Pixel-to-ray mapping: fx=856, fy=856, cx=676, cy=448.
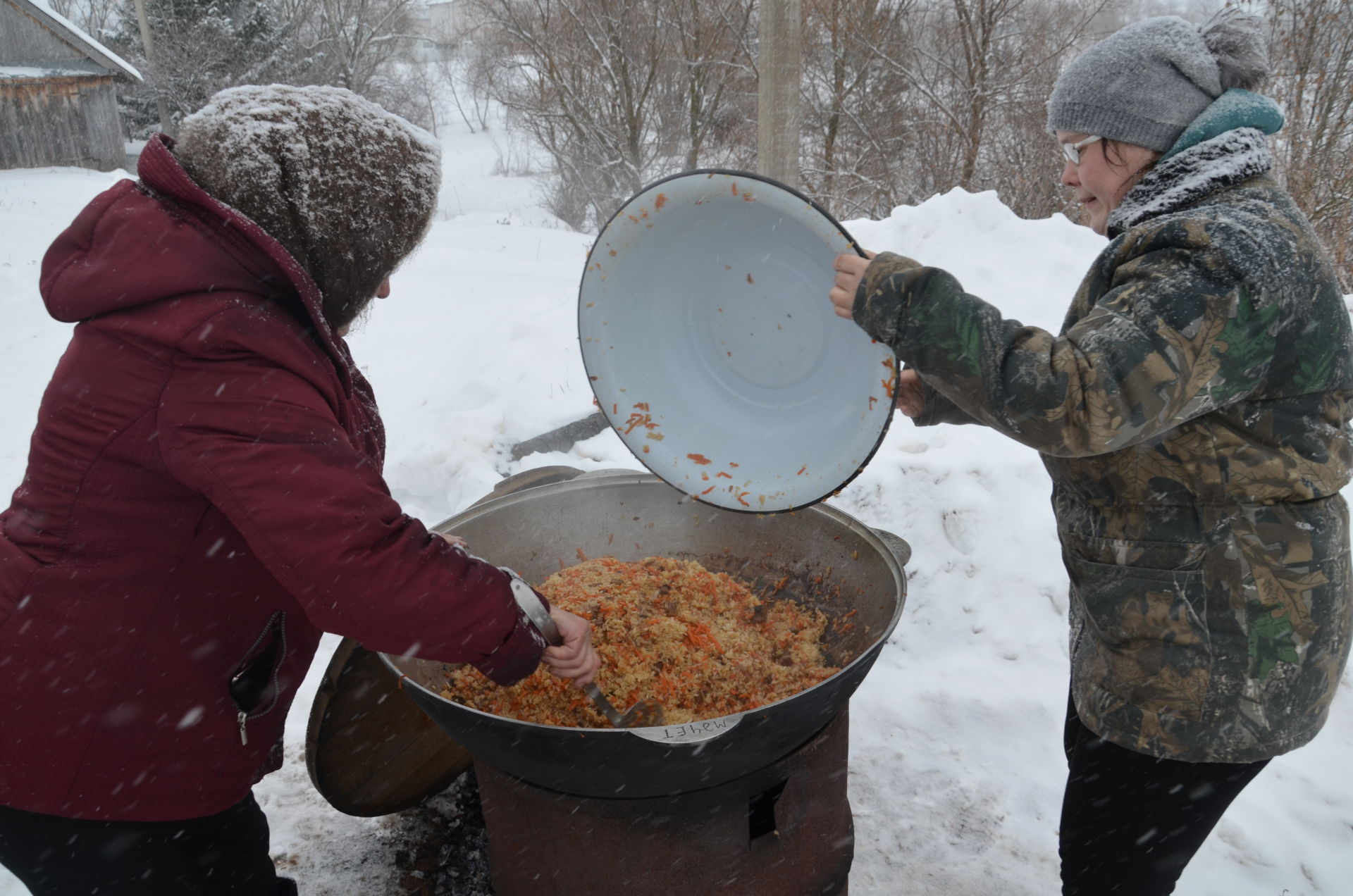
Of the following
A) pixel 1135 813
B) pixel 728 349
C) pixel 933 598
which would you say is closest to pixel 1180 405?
pixel 1135 813

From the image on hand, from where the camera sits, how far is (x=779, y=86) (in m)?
4.93

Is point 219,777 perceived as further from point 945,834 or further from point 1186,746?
point 945,834

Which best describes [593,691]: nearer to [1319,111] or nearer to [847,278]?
[847,278]

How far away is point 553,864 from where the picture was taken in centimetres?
216

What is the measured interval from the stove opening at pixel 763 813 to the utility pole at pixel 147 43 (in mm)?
23750

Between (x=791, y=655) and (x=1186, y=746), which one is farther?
(x=791, y=655)

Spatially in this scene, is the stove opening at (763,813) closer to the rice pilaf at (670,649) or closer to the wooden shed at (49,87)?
the rice pilaf at (670,649)

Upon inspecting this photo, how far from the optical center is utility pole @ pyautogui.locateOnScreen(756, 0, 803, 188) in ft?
15.8

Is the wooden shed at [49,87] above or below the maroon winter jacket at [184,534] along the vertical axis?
below

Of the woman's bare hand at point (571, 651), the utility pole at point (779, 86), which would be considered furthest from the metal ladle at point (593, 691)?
the utility pole at point (779, 86)

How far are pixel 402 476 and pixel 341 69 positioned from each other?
999 inches

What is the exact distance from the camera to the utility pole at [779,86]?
15.8 feet

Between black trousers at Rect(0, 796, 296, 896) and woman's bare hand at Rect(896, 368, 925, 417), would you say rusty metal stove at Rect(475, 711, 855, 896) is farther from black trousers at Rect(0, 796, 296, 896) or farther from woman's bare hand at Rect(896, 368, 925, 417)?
woman's bare hand at Rect(896, 368, 925, 417)

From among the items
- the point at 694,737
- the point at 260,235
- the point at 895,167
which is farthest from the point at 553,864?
the point at 895,167
